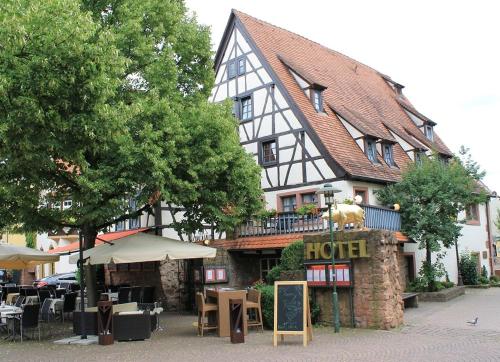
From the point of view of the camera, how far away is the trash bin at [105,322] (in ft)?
39.8

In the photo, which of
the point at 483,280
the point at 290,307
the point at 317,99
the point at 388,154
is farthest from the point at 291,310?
the point at 483,280

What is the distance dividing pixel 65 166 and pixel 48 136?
4.49 meters

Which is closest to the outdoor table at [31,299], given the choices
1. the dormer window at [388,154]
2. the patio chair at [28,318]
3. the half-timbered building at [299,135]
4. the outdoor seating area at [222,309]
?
the patio chair at [28,318]

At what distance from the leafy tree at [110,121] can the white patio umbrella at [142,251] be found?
2.77ft

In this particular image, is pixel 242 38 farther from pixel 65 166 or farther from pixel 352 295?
pixel 352 295

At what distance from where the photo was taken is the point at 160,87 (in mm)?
15266

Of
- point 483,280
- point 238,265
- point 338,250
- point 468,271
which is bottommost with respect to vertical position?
point 483,280

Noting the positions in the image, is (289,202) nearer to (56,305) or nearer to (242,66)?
(242,66)

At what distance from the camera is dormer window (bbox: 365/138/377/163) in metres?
22.9

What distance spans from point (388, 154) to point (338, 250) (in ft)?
37.0

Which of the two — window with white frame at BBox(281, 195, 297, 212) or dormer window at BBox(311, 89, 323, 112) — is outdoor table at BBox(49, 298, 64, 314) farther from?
dormer window at BBox(311, 89, 323, 112)

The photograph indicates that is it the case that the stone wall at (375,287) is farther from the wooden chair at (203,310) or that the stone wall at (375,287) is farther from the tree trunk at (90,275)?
the tree trunk at (90,275)

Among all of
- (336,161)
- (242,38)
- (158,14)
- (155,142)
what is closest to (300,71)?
(242,38)

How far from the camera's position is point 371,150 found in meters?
23.2
